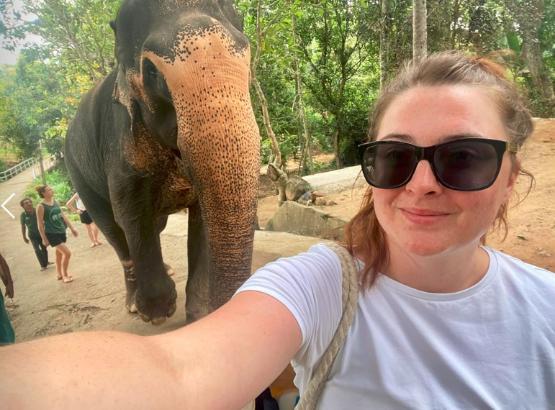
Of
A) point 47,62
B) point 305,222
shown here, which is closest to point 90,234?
point 47,62

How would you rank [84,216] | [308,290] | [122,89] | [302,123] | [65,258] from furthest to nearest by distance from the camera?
[302,123], [84,216], [65,258], [122,89], [308,290]

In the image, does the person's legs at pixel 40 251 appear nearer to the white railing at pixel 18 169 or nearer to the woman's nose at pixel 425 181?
the white railing at pixel 18 169

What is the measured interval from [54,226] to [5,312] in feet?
0.78

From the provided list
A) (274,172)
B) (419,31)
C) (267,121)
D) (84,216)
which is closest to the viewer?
(84,216)

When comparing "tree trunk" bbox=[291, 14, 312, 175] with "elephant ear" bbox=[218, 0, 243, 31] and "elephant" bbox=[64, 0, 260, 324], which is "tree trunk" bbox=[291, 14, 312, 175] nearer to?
"elephant ear" bbox=[218, 0, 243, 31]

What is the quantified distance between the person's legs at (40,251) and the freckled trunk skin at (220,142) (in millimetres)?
469

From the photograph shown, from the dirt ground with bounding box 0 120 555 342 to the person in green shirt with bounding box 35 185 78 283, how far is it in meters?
0.03

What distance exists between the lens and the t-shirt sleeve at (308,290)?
1.29 ft

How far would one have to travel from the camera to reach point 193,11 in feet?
2.89

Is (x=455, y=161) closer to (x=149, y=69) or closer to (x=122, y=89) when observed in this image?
(x=149, y=69)

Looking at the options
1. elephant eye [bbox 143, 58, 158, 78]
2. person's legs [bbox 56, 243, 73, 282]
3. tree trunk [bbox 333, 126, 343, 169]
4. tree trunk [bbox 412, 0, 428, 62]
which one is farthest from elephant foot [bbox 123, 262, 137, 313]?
tree trunk [bbox 333, 126, 343, 169]

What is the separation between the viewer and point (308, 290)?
41 centimetres

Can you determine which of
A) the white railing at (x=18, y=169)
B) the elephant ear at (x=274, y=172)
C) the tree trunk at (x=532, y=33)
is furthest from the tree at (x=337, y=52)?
the white railing at (x=18, y=169)

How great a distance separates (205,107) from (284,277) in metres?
0.51
